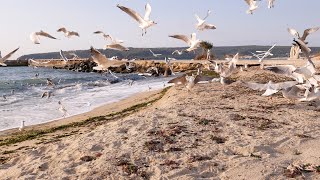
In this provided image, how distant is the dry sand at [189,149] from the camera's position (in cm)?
810

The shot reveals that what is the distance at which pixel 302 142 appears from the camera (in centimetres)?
980

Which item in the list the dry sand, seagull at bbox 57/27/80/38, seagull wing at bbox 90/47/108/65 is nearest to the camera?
the dry sand

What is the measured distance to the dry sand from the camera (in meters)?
8.10

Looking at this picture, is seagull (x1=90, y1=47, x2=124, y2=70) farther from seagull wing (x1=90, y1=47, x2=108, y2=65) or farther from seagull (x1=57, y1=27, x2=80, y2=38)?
seagull (x1=57, y1=27, x2=80, y2=38)

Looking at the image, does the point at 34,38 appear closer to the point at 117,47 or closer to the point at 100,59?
the point at 117,47

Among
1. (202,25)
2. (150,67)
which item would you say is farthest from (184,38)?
(150,67)

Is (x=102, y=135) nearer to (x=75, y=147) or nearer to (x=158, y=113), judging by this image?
(x=75, y=147)

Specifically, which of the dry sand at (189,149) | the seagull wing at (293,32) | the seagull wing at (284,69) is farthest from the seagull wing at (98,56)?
the seagull wing at (293,32)

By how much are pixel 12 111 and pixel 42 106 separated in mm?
2068

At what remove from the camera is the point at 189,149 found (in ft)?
30.5

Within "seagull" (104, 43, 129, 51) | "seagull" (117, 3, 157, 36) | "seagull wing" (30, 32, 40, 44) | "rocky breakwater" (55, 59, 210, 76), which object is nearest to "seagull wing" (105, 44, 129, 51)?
"seagull" (104, 43, 129, 51)

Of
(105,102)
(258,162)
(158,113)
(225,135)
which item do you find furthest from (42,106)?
(258,162)

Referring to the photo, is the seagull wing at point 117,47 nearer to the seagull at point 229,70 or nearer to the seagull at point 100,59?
the seagull at point 100,59

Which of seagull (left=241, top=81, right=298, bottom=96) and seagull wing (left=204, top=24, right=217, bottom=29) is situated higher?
seagull wing (left=204, top=24, right=217, bottom=29)
